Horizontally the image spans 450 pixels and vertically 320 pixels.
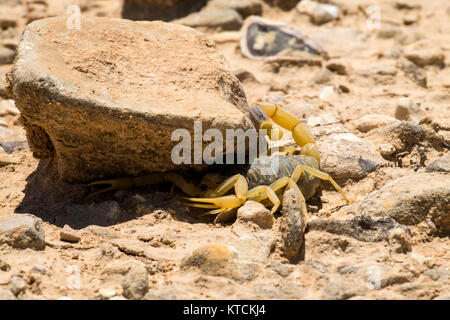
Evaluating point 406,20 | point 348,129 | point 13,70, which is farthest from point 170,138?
point 406,20

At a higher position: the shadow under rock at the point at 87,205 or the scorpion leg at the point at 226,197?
the scorpion leg at the point at 226,197

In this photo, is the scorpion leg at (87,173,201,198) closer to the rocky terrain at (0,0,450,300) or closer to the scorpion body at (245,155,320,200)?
the rocky terrain at (0,0,450,300)

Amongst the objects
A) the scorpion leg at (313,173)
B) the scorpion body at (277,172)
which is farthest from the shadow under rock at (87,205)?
the scorpion leg at (313,173)

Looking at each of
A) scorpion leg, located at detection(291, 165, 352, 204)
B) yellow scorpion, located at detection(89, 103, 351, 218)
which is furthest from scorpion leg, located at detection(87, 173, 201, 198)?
scorpion leg, located at detection(291, 165, 352, 204)

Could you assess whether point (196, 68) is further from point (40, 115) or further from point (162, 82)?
point (40, 115)

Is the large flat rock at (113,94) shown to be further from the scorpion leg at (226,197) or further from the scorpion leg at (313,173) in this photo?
the scorpion leg at (313,173)

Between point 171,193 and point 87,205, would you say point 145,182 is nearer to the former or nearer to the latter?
point 171,193

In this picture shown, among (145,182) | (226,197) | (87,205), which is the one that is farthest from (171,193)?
(87,205)
